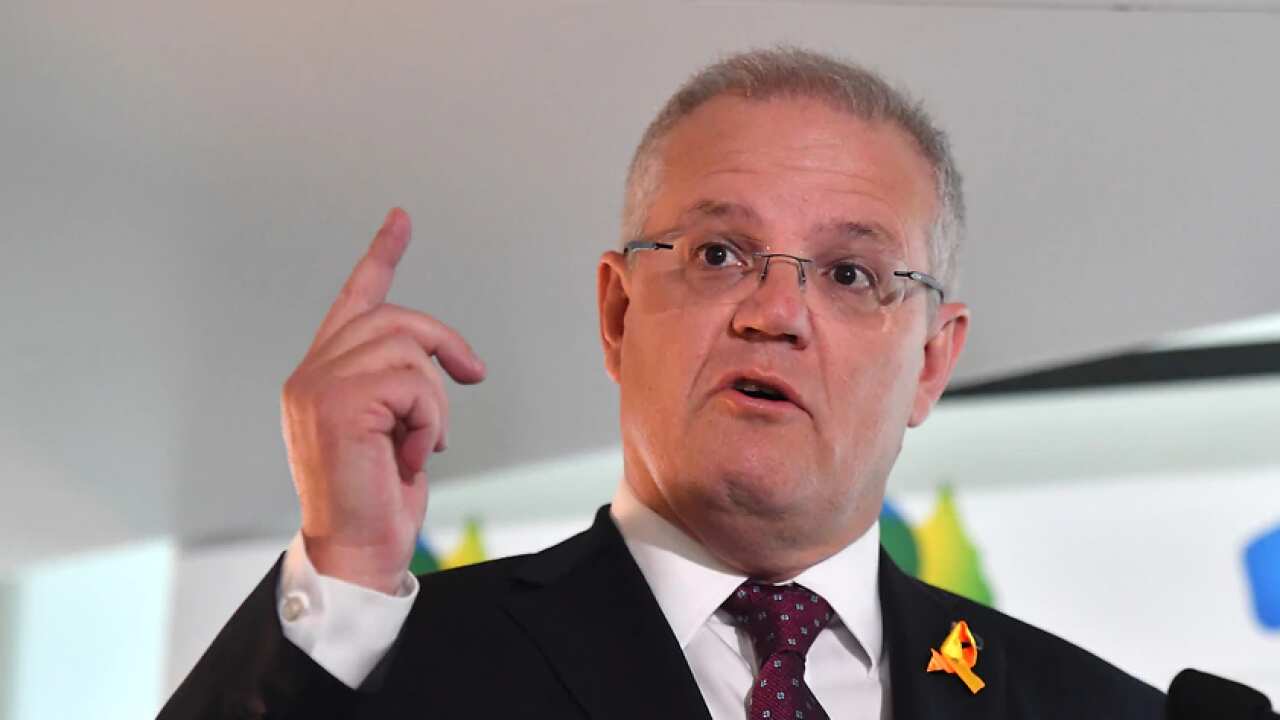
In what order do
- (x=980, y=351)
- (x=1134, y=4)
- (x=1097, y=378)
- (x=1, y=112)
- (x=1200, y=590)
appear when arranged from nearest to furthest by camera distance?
1. (x=1, y=112)
2. (x=1134, y=4)
3. (x=980, y=351)
4. (x=1200, y=590)
5. (x=1097, y=378)

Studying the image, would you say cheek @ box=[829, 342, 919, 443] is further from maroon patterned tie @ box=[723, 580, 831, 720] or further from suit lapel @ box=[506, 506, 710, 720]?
suit lapel @ box=[506, 506, 710, 720]

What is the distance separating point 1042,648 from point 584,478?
1.87m

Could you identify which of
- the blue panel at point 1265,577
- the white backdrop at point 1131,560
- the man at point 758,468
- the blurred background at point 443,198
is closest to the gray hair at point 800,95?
the man at point 758,468

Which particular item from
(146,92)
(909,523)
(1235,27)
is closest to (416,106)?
(146,92)

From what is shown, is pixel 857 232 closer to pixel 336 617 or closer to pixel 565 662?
pixel 565 662

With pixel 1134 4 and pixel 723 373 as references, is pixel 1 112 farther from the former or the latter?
pixel 1134 4

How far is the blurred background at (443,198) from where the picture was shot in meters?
2.09

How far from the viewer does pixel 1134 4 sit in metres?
2.21

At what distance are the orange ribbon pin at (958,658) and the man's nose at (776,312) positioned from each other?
416mm

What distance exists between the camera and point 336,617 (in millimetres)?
1337

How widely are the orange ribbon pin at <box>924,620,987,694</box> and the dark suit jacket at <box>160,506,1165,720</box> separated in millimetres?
13

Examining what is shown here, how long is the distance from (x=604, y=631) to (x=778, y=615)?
22 cm

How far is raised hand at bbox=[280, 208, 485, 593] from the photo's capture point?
129 centimetres

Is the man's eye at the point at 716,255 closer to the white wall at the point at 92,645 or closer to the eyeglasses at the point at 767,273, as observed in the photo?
the eyeglasses at the point at 767,273
